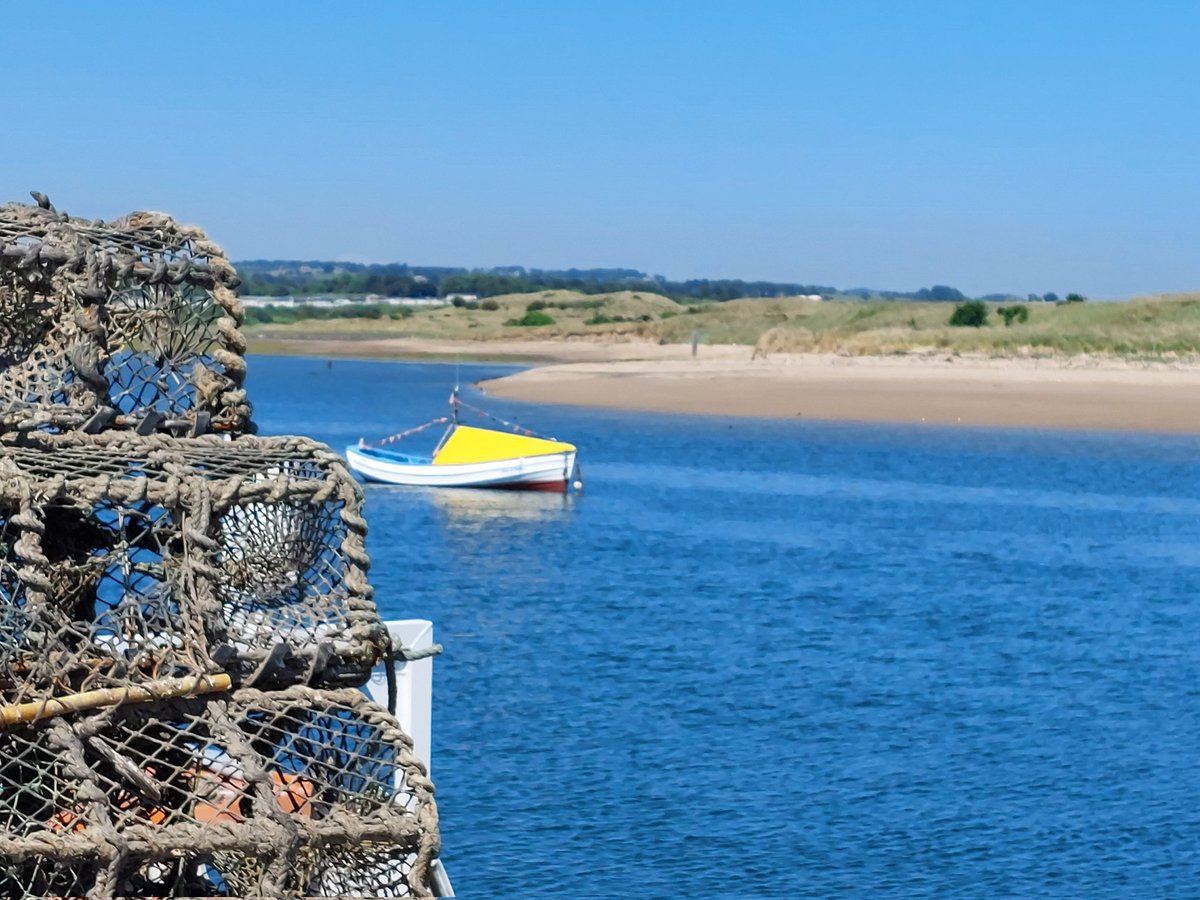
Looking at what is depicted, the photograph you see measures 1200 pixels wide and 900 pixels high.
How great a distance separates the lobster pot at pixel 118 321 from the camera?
6449 mm

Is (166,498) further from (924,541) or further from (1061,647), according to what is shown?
(924,541)

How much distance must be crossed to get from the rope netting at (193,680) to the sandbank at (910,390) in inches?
1750

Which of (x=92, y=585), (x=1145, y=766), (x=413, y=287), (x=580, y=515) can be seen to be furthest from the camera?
(x=413, y=287)

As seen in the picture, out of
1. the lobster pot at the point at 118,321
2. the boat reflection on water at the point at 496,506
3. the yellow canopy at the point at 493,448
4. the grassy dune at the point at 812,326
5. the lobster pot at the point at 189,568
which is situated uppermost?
the lobster pot at the point at 118,321

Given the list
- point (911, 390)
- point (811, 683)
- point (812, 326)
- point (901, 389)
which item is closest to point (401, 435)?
point (811, 683)

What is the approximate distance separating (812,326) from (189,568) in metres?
89.7

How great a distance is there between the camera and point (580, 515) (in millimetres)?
31891

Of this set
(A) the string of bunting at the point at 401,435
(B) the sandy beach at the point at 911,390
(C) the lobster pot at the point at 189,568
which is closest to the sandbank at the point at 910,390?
(B) the sandy beach at the point at 911,390

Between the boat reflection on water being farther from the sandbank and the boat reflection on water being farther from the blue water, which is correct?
the sandbank

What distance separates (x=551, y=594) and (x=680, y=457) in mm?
19454

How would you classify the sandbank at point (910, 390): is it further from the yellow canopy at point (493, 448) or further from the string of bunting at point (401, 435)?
the yellow canopy at point (493, 448)

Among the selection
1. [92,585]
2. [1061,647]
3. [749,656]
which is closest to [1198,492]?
Result: [1061,647]

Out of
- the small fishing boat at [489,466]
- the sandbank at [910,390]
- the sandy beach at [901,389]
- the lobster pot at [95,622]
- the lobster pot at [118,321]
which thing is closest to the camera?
the lobster pot at [95,622]

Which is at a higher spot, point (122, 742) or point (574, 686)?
point (122, 742)
